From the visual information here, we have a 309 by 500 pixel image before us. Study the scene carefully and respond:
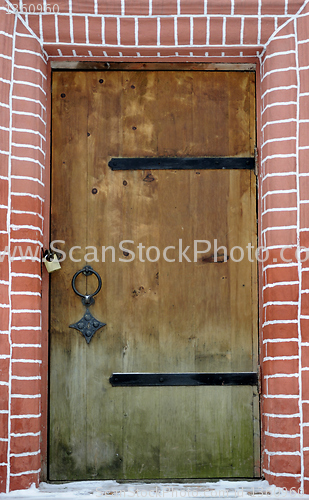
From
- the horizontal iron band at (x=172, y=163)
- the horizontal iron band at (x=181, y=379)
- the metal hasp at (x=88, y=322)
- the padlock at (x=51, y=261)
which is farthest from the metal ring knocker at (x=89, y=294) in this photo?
the horizontal iron band at (x=172, y=163)

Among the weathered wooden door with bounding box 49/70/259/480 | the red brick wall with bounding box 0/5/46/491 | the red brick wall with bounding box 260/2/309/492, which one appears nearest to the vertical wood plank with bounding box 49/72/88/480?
the weathered wooden door with bounding box 49/70/259/480

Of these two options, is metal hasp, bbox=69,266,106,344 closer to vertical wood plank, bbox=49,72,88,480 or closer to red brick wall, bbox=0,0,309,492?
vertical wood plank, bbox=49,72,88,480

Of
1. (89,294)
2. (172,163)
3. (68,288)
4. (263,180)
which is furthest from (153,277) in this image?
(263,180)

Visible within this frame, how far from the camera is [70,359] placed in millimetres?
2662

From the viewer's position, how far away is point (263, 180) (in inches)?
104

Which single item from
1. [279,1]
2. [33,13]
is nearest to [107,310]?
[33,13]

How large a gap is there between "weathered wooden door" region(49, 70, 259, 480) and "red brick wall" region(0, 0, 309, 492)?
0.41 feet

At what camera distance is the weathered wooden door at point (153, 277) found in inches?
104

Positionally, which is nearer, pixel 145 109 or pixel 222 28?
pixel 222 28

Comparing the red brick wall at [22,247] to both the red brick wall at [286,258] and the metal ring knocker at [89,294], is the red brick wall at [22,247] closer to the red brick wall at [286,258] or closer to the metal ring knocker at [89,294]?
the metal ring knocker at [89,294]

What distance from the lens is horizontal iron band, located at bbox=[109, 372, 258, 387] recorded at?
2.64 meters

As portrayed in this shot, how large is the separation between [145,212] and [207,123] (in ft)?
1.92

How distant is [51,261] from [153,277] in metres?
0.53

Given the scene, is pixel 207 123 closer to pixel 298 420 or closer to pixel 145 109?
pixel 145 109
